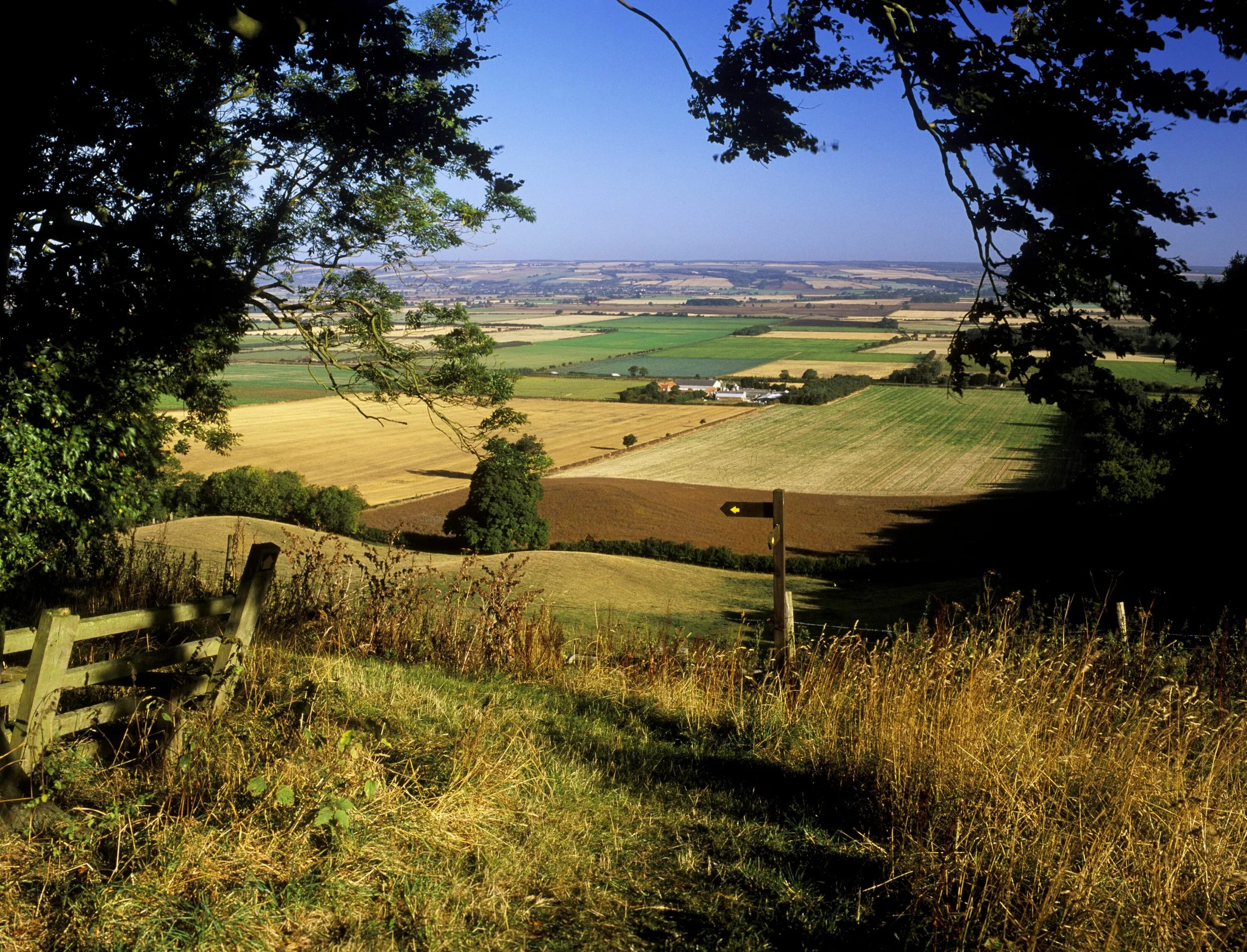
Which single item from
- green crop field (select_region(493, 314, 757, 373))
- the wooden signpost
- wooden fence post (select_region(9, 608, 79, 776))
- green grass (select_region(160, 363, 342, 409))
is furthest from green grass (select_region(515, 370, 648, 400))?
wooden fence post (select_region(9, 608, 79, 776))

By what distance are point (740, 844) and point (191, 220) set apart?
9.81 metres

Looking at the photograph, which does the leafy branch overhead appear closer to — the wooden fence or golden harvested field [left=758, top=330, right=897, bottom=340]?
the wooden fence

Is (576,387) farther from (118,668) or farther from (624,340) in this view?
(118,668)

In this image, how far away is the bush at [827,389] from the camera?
2810 inches

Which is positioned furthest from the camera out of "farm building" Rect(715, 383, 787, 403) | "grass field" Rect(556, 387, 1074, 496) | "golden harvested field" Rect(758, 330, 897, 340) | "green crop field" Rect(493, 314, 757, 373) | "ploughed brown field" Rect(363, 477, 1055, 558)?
"golden harvested field" Rect(758, 330, 897, 340)

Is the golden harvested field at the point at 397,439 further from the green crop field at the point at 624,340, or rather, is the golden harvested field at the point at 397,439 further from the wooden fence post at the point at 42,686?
the wooden fence post at the point at 42,686

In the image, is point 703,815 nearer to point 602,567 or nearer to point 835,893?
point 835,893

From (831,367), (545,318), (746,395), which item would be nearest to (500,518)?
(746,395)

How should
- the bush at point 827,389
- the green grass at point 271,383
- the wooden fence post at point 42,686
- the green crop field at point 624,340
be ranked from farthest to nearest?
1. the green crop field at point 624,340
2. the bush at point 827,389
3. the green grass at point 271,383
4. the wooden fence post at point 42,686

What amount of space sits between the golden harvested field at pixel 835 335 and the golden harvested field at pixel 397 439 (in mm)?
45431

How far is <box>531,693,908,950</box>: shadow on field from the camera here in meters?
3.11

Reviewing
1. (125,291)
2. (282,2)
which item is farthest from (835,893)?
(125,291)

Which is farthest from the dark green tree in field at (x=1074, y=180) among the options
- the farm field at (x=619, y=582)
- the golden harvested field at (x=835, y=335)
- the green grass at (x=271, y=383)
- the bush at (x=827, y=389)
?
the golden harvested field at (x=835, y=335)

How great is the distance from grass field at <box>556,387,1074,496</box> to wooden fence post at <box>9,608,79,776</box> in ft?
132
